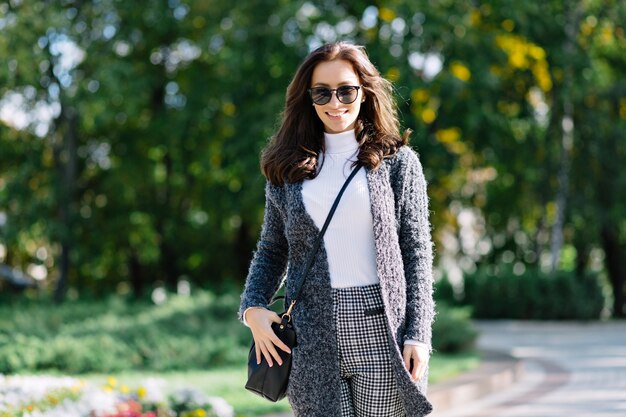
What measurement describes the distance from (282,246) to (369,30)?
1748 cm

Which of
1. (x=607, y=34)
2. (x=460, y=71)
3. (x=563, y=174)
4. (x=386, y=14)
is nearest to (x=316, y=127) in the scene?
(x=386, y=14)

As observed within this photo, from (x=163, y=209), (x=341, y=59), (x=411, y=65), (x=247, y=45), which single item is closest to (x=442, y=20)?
(x=411, y=65)

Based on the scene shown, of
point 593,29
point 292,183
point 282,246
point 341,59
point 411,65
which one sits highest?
point 593,29

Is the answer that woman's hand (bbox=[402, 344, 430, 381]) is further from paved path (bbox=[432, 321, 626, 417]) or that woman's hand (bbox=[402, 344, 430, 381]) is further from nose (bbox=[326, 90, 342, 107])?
paved path (bbox=[432, 321, 626, 417])

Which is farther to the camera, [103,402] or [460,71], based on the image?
[460,71]

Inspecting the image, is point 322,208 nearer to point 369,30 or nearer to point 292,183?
point 292,183

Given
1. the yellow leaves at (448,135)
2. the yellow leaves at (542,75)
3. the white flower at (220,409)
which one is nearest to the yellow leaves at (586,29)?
the yellow leaves at (542,75)

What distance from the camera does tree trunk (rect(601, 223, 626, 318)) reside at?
27156mm

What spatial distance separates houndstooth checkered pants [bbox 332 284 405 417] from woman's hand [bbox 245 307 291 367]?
0.70 feet

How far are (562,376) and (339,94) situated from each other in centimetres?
1021

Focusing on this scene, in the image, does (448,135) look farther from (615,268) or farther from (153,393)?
(153,393)

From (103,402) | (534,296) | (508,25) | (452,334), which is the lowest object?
(534,296)

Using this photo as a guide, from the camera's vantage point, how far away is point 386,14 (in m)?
20.8

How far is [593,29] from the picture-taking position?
23938 mm
